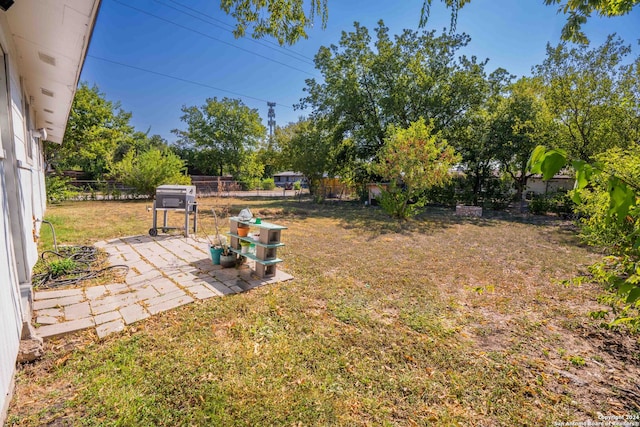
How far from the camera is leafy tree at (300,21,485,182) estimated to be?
16.0 meters

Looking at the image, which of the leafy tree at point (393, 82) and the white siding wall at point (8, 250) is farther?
the leafy tree at point (393, 82)

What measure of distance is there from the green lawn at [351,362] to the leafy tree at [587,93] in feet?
39.6

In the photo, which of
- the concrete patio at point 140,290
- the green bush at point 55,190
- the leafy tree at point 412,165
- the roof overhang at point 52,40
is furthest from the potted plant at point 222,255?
the green bush at point 55,190

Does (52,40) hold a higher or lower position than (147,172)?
higher

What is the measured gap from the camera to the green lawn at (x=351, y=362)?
1907 mm

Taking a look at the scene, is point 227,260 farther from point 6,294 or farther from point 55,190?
point 55,190

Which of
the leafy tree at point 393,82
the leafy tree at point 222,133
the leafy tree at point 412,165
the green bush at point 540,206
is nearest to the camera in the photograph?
the leafy tree at point 412,165

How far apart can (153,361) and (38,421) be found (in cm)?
70

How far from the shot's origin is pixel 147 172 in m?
14.7

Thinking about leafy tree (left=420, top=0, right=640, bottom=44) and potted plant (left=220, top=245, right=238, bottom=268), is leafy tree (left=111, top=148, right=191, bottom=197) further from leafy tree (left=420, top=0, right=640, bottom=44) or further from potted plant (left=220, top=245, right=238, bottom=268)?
leafy tree (left=420, top=0, right=640, bottom=44)

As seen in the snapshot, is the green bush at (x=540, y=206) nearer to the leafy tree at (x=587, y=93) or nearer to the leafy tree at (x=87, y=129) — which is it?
the leafy tree at (x=587, y=93)

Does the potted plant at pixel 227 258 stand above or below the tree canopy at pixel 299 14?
below

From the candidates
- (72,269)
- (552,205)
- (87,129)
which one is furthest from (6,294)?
(552,205)

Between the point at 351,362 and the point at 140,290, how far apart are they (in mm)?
2931
